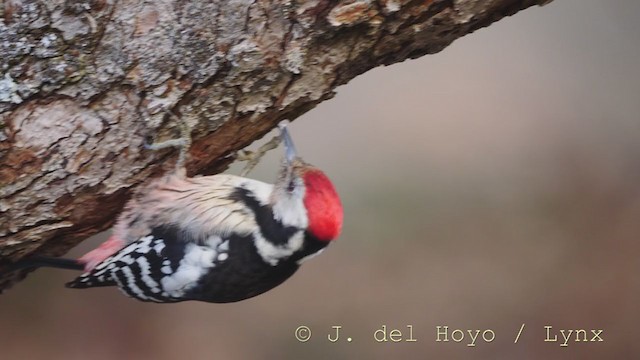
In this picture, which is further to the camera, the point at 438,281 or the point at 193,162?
the point at 438,281

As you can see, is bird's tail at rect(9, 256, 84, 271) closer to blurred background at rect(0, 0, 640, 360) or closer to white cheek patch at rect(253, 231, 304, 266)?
white cheek patch at rect(253, 231, 304, 266)

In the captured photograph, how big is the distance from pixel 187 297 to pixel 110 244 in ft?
0.93

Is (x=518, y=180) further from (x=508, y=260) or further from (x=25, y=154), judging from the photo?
(x=25, y=154)

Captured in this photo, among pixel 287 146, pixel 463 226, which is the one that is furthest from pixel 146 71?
pixel 463 226

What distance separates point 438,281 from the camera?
345cm

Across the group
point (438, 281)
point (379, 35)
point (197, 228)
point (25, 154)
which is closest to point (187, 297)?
point (197, 228)

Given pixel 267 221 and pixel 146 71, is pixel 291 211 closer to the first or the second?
pixel 267 221

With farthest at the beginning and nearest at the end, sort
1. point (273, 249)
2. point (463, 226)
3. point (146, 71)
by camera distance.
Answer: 1. point (463, 226)
2. point (273, 249)
3. point (146, 71)

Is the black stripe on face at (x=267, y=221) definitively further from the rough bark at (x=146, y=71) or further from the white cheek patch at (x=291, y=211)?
the rough bark at (x=146, y=71)

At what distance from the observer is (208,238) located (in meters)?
1.75

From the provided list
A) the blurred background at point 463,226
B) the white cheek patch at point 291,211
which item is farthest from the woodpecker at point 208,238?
the blurred background at point 463,226

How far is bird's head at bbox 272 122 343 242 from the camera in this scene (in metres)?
1.57

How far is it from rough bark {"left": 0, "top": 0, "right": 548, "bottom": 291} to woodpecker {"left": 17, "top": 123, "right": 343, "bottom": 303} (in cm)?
9

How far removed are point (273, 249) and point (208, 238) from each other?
17 centimetres
